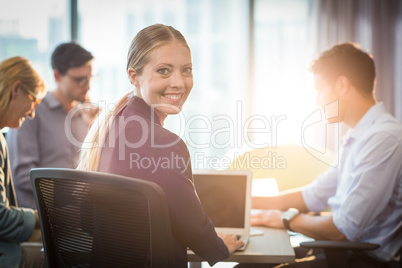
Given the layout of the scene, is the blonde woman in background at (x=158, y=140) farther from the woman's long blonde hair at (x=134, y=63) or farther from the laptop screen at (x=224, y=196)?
the laptop screen at (x=224, y=196)

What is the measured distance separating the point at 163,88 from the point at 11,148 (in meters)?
1.48

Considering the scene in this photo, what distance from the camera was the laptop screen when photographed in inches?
67.6

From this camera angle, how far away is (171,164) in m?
1.12

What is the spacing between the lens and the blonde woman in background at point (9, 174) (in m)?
1.62

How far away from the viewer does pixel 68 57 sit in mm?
2605

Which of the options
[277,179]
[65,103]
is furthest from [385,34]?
[65,103]

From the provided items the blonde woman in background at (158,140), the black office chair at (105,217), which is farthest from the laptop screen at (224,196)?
the black office chair at (105,217)

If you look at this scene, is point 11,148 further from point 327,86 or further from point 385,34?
point 385,34

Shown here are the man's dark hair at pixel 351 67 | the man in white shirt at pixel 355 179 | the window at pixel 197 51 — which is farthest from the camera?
the window at pixel 197 51

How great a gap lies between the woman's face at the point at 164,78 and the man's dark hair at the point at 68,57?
1432 mm

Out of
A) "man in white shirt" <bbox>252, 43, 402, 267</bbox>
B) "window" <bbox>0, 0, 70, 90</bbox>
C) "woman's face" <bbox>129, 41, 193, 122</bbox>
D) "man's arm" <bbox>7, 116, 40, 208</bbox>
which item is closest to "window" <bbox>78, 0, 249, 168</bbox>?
"window" <bbox>0, 0, 70, 90</bbox>

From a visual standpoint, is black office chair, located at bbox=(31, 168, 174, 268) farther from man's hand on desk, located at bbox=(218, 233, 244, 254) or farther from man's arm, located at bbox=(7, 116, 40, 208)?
man's arm, located at bbox=(7, 116, 40, 208)

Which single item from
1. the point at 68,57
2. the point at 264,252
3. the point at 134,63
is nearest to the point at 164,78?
the point at 134,63

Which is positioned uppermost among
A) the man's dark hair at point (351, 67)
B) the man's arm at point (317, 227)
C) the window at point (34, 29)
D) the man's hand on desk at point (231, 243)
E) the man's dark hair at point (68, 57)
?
the window at point (34, 29)
